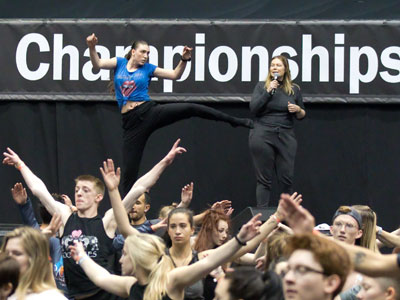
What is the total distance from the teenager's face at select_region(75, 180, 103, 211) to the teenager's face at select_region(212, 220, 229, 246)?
0.95 m

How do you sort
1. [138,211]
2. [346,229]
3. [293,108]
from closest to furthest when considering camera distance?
[346,229] < [138,211] < [293,108]

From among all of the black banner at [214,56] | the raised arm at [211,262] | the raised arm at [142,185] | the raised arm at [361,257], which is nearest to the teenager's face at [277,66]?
the black banner at [214,56]

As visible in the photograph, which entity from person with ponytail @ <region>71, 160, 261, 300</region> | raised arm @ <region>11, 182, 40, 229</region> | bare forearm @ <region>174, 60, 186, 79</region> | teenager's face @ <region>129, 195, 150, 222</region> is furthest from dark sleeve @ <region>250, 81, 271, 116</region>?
person with ponytail @ <region>71, 160, 261, 300</region>

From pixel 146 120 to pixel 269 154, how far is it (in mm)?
1438

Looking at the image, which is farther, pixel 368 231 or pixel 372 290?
pixel 368 231

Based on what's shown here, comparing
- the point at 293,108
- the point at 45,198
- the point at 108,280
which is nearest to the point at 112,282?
the point at 108,280

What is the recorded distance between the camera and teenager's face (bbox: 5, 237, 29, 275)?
16.3 feet

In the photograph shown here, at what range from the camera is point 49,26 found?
11.2m

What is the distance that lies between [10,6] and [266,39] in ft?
10.3

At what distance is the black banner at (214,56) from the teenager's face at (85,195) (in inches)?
180

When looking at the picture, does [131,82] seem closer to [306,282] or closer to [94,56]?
[94,56]

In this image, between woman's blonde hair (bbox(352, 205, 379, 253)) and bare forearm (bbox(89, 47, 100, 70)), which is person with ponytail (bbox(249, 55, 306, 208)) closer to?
A: bare forearm (bbox(89, 47, 100, 70))

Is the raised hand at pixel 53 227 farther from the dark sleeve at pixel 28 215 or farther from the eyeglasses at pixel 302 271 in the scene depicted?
the eyeglasses at pixel 302 271

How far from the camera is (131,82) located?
29.8ft
